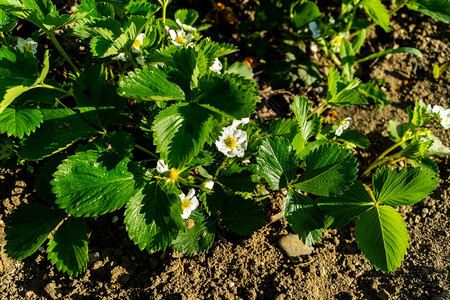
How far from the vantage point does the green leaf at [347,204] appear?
1788 mm

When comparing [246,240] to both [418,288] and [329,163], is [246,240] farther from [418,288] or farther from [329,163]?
[418,288]

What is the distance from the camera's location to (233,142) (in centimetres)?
169

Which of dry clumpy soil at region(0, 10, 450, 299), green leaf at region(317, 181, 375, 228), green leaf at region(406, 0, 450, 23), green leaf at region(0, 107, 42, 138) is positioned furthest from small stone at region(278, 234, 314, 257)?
green leaf at region(406, 0, 450, 23)

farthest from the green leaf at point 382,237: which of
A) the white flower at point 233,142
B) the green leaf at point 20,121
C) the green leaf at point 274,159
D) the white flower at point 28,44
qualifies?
the white flower at point 28,44

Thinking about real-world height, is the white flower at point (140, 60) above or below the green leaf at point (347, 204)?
above

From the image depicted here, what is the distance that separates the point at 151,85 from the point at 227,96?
0.96 feet

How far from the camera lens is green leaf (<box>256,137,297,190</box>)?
169 cm

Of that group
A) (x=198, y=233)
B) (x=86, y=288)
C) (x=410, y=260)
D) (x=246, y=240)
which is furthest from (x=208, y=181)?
(x=410, y=260)

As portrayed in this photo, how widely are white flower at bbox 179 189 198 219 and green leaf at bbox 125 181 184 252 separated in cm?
14

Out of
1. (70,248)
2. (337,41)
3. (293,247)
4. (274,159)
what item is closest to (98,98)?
(70,248)

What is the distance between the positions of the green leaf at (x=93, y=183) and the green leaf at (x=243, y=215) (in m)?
0.45

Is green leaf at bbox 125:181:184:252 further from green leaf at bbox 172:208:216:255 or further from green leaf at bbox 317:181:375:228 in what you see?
green leaf at bbox 317:181:375:228

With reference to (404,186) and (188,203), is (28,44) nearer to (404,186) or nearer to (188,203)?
(188,203)

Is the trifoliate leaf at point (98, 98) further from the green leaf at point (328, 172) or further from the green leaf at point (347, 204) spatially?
the green leaf at point (347, 204)
